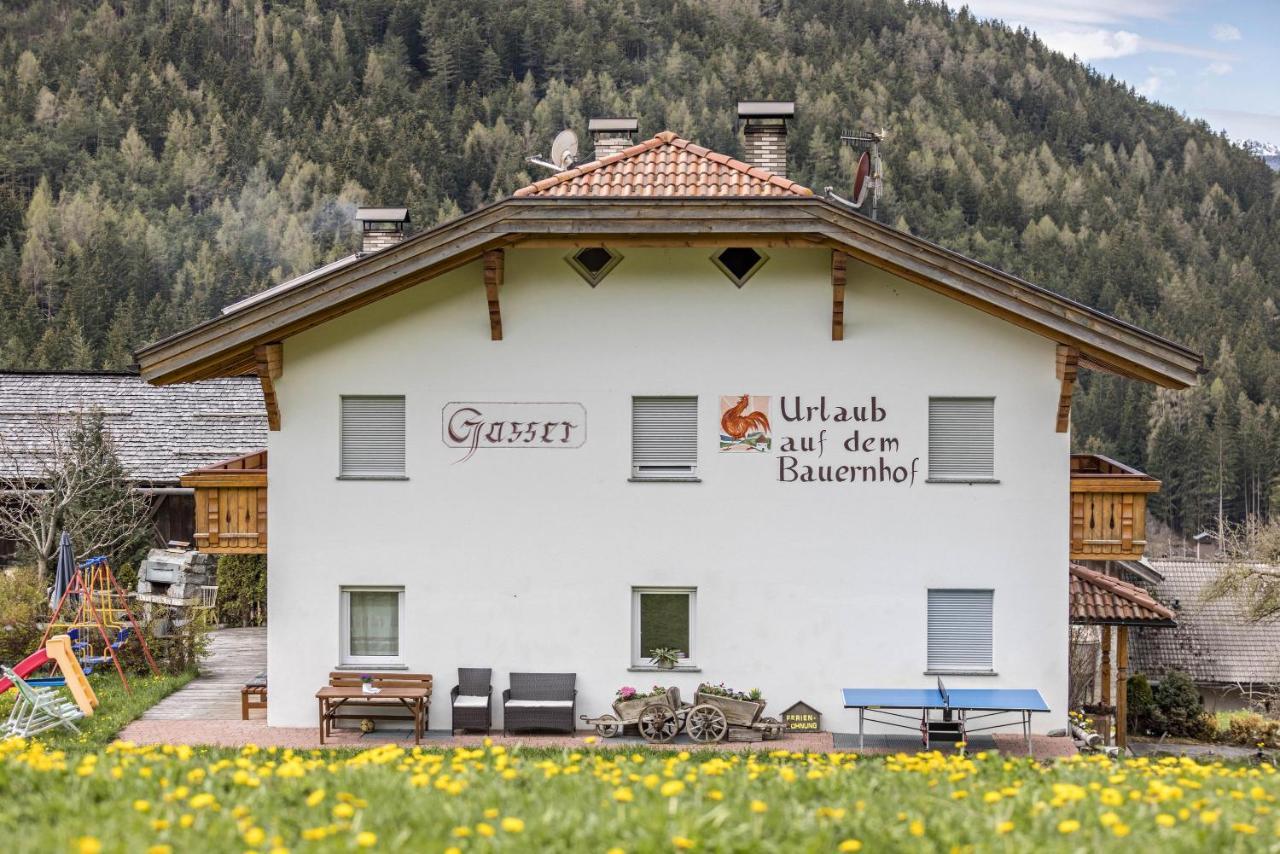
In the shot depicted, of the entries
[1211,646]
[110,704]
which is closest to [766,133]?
[110,704]

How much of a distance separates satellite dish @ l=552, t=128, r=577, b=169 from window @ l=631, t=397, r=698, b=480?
21.5 feet

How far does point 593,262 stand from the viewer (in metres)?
18.1

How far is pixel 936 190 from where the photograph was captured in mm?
143500

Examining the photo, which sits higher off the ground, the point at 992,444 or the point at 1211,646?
the point at 992,444

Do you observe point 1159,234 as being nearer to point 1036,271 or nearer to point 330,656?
point 1036,271

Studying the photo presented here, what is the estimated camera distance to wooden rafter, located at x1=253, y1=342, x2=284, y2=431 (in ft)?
58.4

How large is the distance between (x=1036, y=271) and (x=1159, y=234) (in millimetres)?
28326

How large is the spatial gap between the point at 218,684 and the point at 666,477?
8212mm

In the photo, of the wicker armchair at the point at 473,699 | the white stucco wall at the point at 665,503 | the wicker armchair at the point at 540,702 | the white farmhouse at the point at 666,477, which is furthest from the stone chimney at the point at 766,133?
the wicker armchair at the point at 473,699

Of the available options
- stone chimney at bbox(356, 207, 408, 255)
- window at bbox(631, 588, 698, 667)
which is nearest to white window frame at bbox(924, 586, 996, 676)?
window at bbox(631, 588, 698, 667)

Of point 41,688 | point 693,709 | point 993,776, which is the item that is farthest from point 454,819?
point 41,688

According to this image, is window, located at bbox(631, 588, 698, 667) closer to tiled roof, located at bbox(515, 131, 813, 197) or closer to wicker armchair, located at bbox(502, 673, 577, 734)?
wicker armchair, located at bbox(502, 673, 577, 734)

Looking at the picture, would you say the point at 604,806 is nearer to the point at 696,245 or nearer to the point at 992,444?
the point at 696,245

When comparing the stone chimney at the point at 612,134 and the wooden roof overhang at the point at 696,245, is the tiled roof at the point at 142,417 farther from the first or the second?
the wooden roof overhang at the point at 696,245
